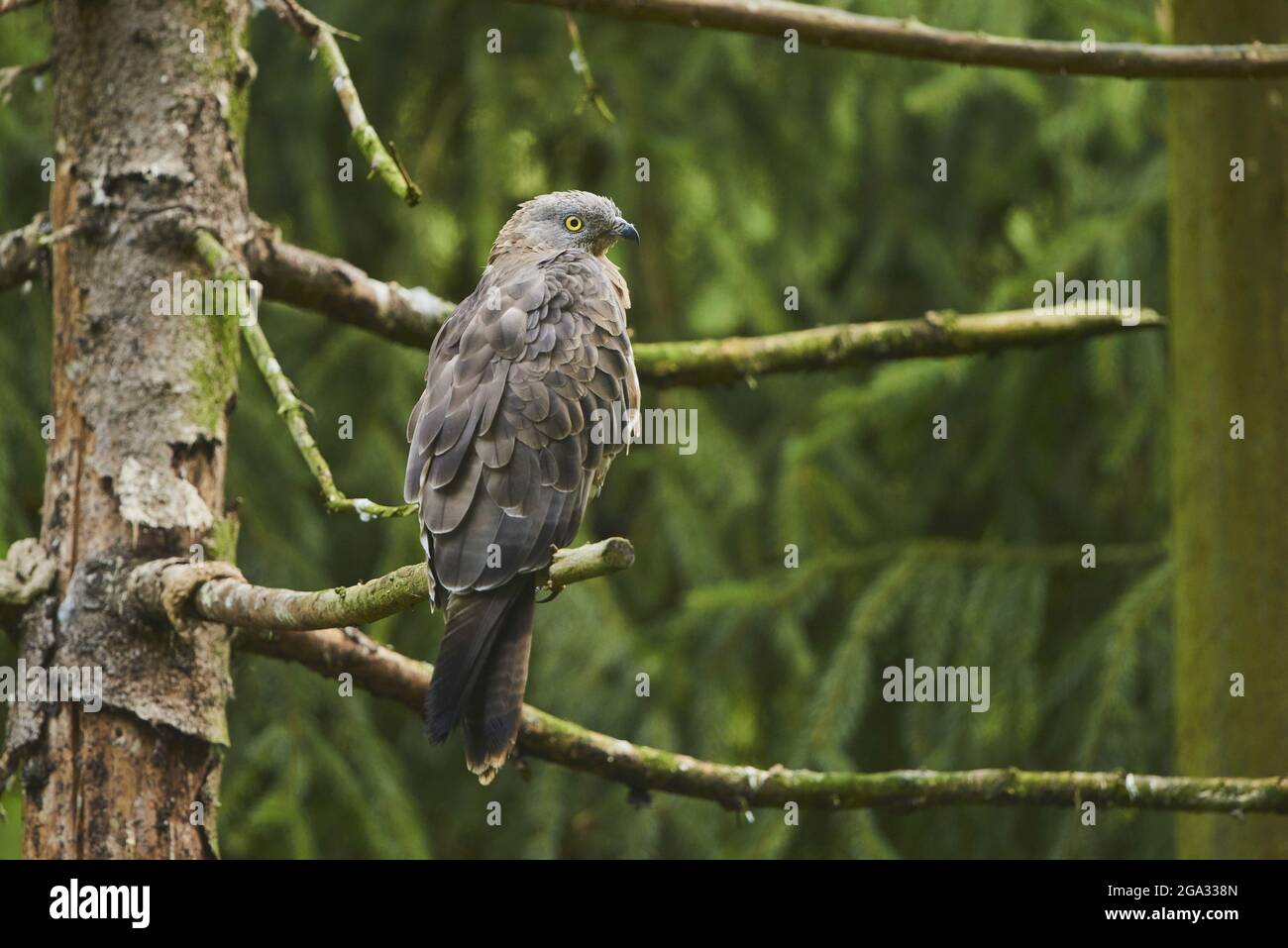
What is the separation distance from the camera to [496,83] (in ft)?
18.1

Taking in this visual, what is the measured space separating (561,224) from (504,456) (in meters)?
1.12

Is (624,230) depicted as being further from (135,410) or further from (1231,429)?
(1231,429)

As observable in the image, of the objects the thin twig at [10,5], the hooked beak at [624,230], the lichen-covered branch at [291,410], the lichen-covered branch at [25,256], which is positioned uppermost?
the thin twig at [10,5]

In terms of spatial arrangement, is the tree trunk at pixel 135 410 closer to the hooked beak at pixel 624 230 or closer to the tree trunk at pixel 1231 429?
the hooked beak at pixel 624 230

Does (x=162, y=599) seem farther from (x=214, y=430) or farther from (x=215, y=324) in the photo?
(x=215, y=324)

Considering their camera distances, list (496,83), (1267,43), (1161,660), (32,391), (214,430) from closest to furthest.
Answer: (214,430) → (1267,43) → (32,391) → (1161,660) → (496,83)

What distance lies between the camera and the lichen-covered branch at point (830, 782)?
3221mm

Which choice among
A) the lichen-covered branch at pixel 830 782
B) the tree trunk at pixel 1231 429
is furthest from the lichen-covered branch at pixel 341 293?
the tree trunk at pixel 1231 429

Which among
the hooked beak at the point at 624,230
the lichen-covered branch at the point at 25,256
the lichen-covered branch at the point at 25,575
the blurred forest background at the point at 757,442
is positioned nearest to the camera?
the lichen-covered branch at the point at 25,575

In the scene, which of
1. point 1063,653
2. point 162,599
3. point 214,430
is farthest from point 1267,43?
point 162,599

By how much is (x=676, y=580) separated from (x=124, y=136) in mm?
3460

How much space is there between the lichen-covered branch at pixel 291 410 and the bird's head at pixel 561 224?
36.2 inches

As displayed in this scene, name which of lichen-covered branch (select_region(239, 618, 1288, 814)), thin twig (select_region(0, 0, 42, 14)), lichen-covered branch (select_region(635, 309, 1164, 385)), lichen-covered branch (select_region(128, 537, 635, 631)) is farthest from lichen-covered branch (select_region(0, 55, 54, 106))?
lichen-covered branch (select_region(635, 309, 1164, 385))

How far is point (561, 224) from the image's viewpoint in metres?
3.82
